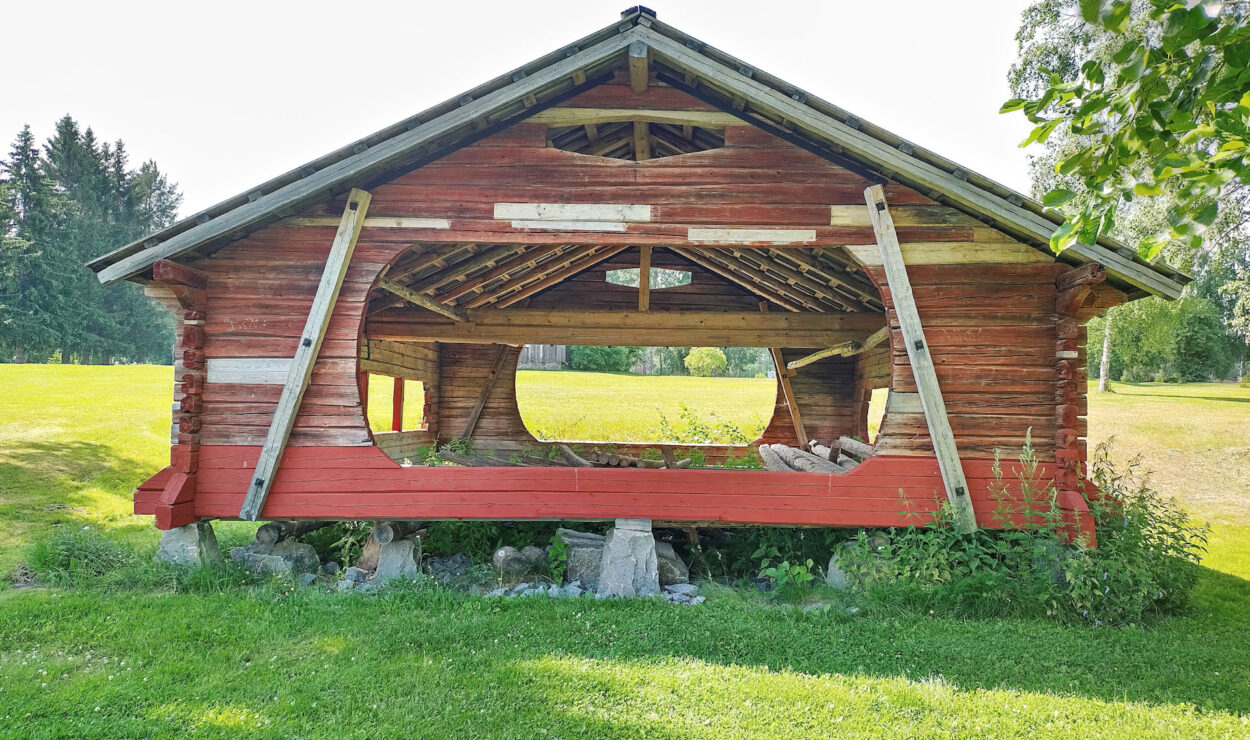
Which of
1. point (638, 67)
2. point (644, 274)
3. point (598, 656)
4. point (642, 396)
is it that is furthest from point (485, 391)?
point (642, 396)

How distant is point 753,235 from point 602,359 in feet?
83.0

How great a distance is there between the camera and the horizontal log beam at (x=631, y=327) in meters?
10.0

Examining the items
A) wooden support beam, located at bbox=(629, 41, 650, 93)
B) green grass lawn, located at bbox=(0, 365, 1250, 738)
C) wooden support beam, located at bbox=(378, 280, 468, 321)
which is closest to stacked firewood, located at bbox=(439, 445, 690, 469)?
wooden support beam, located at bbox=(378, 280, 468, 321)

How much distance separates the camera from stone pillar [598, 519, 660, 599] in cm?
649

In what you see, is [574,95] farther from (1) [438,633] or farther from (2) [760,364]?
(2) [760,364]

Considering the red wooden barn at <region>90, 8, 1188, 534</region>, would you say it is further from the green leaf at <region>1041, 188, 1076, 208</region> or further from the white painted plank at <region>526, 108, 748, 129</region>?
the green leaf at <region>1041, 188, 1076, 208</region>

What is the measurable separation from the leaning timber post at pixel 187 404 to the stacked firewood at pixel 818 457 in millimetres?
6112

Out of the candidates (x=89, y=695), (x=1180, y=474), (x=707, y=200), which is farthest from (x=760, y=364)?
(x=89, y=695)

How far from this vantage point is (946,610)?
19.2 feet

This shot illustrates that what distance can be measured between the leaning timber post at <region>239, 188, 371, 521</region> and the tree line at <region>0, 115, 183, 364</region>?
23808 millimetres

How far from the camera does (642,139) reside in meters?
7.14

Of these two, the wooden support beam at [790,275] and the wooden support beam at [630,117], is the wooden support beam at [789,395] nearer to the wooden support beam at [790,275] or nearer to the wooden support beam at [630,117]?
the wooden support beam at [790,275]

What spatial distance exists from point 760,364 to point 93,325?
36.5 m

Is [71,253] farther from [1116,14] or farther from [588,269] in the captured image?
[1116,14]
